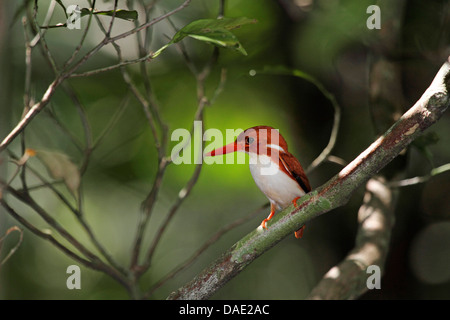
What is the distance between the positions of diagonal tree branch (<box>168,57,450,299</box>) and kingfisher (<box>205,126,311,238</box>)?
86mm

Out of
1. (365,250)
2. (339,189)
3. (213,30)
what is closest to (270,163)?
(339,189)

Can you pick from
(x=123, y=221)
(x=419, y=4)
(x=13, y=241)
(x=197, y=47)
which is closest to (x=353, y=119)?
(x=419, y=4)

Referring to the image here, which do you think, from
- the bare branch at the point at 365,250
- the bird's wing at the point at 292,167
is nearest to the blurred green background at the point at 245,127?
the bare branch at the point at 365,250

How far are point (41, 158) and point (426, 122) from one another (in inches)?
30.4

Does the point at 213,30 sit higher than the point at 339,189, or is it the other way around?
the point at 213,30

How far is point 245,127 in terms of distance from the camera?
5.55 feet

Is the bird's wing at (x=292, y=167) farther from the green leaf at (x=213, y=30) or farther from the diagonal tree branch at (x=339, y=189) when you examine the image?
the green leaf at (x=213, y=30)

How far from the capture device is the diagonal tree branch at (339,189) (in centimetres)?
78

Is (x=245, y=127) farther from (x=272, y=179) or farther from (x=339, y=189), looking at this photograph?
(x=339, y=189)

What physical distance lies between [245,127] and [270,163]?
731mm

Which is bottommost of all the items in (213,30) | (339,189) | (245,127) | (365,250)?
(365,250)

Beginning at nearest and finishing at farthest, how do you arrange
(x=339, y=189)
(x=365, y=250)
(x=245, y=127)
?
(x=339, y=189)
(x=365, y=250)
(x=245, y=127)

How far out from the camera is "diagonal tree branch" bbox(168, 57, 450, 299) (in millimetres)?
784

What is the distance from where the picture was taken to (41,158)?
1044 mm
